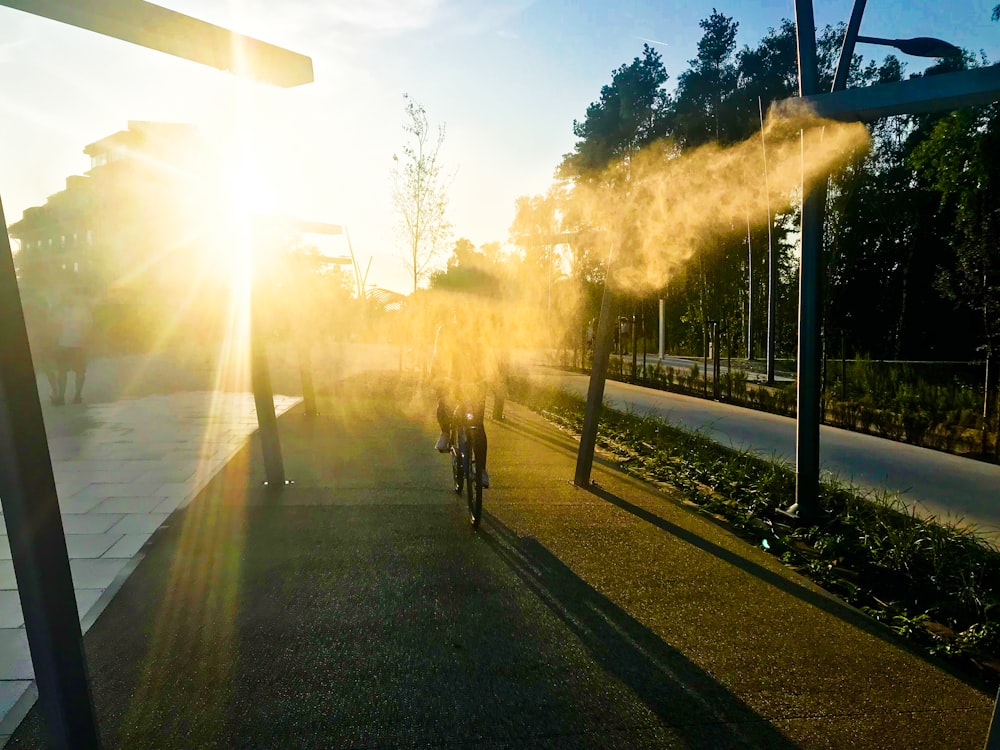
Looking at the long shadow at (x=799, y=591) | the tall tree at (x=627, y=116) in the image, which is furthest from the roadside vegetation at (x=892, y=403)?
the tall tree at (x=627, y=116)

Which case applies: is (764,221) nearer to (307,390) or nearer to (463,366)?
(307,390)

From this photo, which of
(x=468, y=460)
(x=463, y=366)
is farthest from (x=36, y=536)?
(x=463, y=366)

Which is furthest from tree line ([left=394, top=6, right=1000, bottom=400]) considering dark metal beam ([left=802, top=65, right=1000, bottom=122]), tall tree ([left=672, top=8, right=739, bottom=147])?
dark metal beam ([left=802, top=65, right=1000, bottom=122])

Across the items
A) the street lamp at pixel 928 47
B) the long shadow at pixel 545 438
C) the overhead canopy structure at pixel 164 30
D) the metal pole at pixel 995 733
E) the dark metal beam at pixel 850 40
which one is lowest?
the long shadow at pixel 545 438

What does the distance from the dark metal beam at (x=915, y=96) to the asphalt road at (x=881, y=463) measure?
12.7 ft

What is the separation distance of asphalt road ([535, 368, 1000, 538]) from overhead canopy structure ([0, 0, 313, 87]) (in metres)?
5.45

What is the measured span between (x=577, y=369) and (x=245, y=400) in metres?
13.8

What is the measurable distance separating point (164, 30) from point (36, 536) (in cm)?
209

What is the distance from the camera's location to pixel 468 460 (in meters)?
6.37

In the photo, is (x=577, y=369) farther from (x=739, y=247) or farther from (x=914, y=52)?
(x=914, y=52)

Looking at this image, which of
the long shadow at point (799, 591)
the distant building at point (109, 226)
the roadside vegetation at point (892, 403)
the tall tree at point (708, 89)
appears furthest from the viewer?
the distant building at point (109, 226)

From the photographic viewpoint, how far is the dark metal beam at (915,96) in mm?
2326

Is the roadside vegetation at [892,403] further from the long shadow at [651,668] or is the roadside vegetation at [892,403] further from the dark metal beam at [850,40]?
the long shadow at [651,668]

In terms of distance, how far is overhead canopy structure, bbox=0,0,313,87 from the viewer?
8.82 ft
